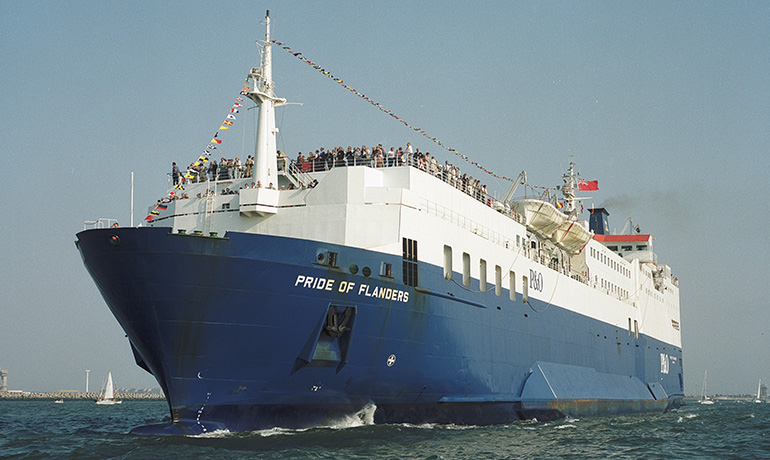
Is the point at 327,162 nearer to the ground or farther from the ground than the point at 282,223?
farther from the ground

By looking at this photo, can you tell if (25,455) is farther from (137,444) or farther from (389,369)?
(389,369)

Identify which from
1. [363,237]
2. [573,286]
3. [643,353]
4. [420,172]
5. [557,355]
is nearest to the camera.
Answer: [363,237]

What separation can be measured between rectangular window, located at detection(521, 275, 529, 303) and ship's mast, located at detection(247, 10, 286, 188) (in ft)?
32.1

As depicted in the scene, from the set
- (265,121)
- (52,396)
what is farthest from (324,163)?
(52,396)

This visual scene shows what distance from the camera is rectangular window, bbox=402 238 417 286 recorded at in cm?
2008

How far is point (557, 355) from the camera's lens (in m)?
28.9

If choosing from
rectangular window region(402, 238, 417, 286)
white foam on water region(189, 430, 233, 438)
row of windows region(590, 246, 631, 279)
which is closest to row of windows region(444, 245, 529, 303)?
rectangular window region(402, 238, 417, 286)

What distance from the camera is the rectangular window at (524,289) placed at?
1046 inches

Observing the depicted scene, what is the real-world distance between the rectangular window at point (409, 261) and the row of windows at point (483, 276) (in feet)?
5.44

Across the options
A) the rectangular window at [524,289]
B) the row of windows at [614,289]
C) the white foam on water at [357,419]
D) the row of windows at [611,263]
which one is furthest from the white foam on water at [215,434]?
the row of windows at [614,289]

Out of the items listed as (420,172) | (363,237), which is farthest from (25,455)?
(420,172)

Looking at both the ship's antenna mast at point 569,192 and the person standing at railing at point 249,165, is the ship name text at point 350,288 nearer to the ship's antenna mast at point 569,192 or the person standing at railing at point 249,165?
the person standing at railing at point 249,165

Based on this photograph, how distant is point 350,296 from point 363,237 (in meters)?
2.05

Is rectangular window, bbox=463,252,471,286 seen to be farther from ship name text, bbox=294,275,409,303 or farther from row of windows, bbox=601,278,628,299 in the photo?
row of windows, bbox=601,278,628,299
